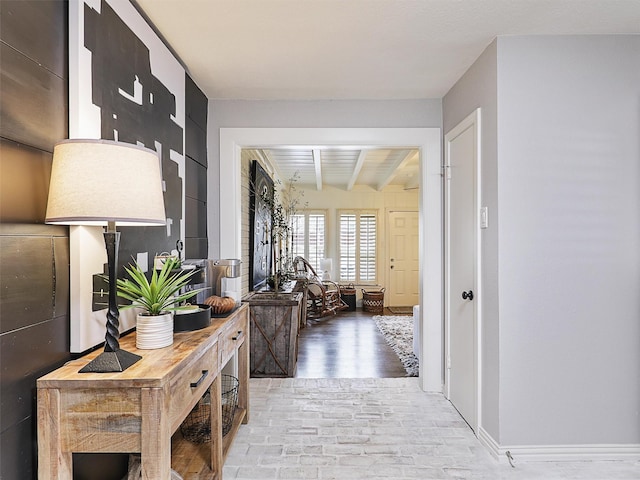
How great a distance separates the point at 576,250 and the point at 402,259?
611 centimetres

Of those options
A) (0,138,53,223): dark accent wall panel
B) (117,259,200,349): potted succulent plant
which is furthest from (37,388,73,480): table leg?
(0,138,53,223): dark accent wall panel

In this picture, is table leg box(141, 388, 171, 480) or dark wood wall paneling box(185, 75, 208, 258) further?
dark wood wall paneling box(185, 75, 208, 258)

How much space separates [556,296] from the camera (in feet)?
7.69

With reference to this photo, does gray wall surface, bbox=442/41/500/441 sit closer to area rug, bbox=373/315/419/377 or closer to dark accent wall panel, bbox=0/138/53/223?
area rug, bbox=373/315/419/377

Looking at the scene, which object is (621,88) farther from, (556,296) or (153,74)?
(153,74)

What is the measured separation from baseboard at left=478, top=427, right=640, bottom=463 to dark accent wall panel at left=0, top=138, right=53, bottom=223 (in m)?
2.64

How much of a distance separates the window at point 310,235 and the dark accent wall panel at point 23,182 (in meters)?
7.00

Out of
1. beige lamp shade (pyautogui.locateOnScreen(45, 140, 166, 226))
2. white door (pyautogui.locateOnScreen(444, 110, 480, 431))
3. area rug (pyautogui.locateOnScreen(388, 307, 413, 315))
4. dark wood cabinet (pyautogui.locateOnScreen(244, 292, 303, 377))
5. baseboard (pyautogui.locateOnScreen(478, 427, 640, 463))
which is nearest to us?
beige lamp shade (pyautogui.locateOnScreen(45, 140, 166, 226))

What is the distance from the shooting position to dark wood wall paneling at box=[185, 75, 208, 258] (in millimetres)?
2893

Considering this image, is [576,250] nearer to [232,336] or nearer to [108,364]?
[232,336]

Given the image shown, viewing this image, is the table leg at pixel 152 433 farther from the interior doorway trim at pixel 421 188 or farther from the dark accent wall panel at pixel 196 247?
the interior doorway trim at pixel 421 188

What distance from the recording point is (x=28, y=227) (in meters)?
1.29

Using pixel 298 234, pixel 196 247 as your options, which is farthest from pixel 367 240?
pixel 196 247

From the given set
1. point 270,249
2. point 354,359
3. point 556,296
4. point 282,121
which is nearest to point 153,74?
point 282,121
